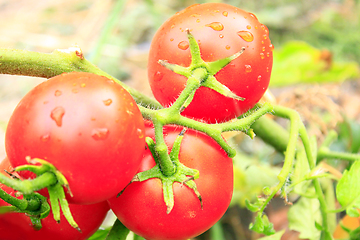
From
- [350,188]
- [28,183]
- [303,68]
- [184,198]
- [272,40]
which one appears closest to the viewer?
[28,183]

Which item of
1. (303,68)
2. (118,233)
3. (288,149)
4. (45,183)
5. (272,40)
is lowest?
(272,40)

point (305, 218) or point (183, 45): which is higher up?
point (183, 45)

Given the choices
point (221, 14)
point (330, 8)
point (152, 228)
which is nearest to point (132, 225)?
point (152, 228)

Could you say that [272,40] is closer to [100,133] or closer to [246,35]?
[246,35]

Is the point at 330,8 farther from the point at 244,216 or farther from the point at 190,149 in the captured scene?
the point at 190,149

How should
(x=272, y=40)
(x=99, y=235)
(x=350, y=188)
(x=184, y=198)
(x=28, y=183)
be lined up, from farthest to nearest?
(x=272, y=40), (x=99, y=235), (x=350, y=188), (x=184, y=198), (x=28, y=183)

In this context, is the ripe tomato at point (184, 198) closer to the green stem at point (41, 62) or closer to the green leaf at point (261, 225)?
the green leaf at point (261, 225)

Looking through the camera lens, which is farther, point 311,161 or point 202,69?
point 311,161

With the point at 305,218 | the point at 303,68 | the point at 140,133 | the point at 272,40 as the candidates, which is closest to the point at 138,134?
the point at 140,133
